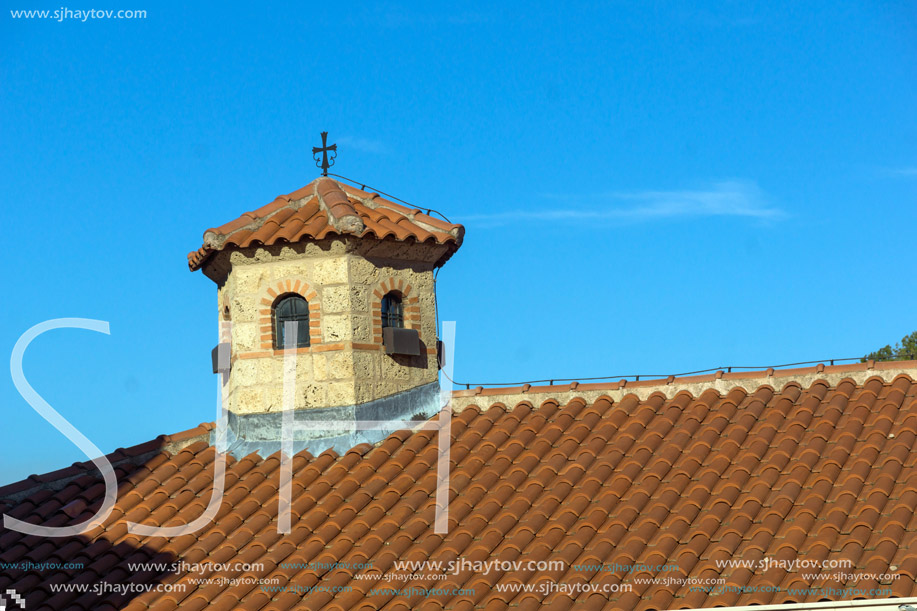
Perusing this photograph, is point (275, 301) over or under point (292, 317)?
over

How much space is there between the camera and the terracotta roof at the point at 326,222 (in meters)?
12.7

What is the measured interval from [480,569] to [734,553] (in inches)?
87.9

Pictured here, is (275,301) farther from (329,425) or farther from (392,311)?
(329,425)

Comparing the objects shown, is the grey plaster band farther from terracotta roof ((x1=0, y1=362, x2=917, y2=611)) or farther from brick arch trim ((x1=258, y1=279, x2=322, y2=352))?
brick arch trim ((x1=258, y1=279, x2=322, y2=352))

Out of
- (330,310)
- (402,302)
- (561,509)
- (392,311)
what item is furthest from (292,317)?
(561,509)

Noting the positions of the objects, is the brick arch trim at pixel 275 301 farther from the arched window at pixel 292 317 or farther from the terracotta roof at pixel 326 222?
the terracotta roof at pixel 326 222

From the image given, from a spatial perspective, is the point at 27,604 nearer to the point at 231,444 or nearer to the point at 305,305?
the point at 231,444

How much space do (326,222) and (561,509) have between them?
15.7 ft

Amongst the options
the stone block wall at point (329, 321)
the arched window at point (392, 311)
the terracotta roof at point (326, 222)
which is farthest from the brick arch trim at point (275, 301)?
the arched window at point (392, 311)

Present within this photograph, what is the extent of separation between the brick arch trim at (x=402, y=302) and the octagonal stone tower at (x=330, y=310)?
13mm

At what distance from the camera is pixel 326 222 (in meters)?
12.9

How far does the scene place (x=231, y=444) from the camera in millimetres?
13055

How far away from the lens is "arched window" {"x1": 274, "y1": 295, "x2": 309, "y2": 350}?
42.5 feet

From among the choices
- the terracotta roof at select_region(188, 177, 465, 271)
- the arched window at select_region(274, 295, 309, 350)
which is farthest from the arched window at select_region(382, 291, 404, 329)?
the arched window at select_region(274, 295, 309, 350)
